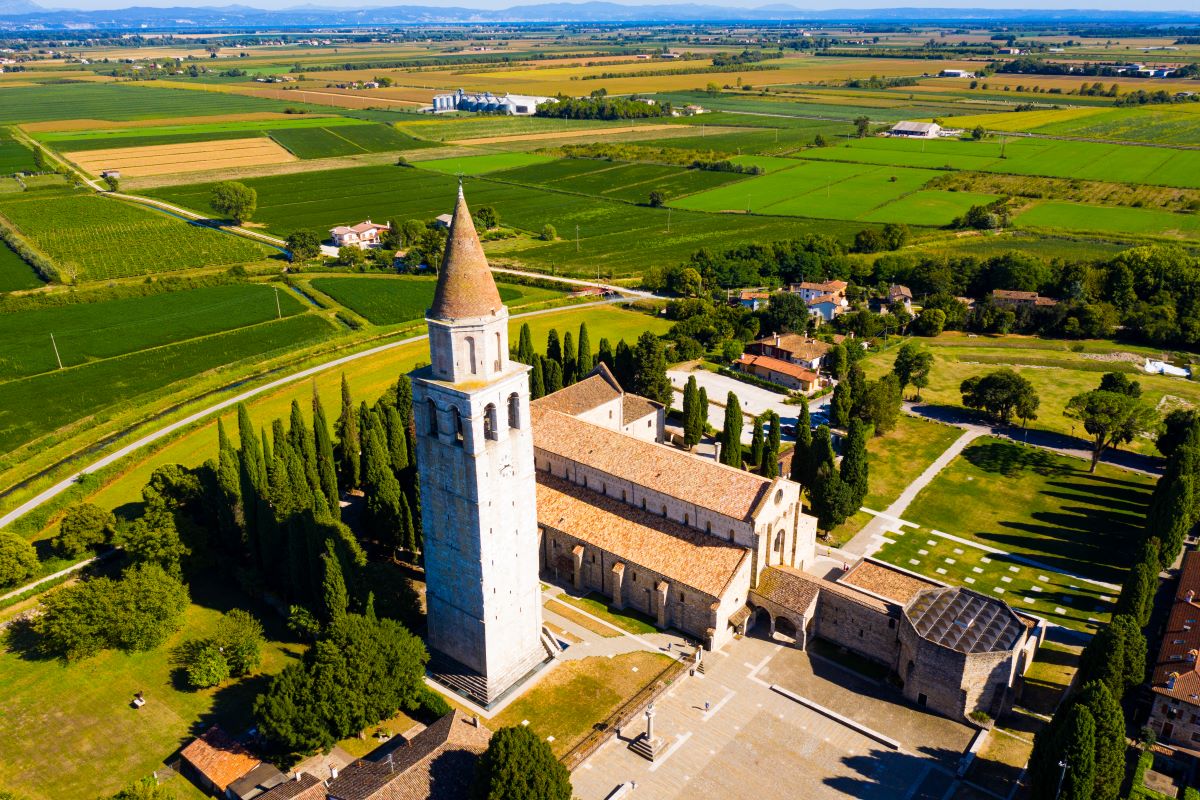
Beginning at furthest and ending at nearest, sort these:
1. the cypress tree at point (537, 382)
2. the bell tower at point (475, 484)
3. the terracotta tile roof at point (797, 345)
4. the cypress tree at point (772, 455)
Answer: the terracotta tile roof at point (797, 345) < the cypress tree at point (537, 382) < the cypress tree at point (772, 455) < the bell tower at point (475, 484)

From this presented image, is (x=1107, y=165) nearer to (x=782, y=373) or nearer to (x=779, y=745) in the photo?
(x=782, y=373)

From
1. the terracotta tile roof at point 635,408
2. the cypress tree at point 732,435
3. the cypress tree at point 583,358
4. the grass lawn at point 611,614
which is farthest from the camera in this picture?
the cypress tree at point 583,358

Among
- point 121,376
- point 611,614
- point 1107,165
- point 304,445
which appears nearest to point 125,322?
point 121,376

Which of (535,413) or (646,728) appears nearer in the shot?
(646,728)

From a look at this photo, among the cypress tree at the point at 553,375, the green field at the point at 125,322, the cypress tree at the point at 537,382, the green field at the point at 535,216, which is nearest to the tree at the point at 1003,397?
the cypress tree at the point at 553,375

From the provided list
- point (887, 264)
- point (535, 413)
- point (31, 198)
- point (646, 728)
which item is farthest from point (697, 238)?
point (31, 198)

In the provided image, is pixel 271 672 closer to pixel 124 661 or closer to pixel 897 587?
pixel 124 661

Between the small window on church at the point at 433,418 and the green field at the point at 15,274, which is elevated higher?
the small window on church at the point at 433,418

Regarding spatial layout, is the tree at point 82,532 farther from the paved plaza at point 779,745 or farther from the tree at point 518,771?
the paved plaza at point 779,745
